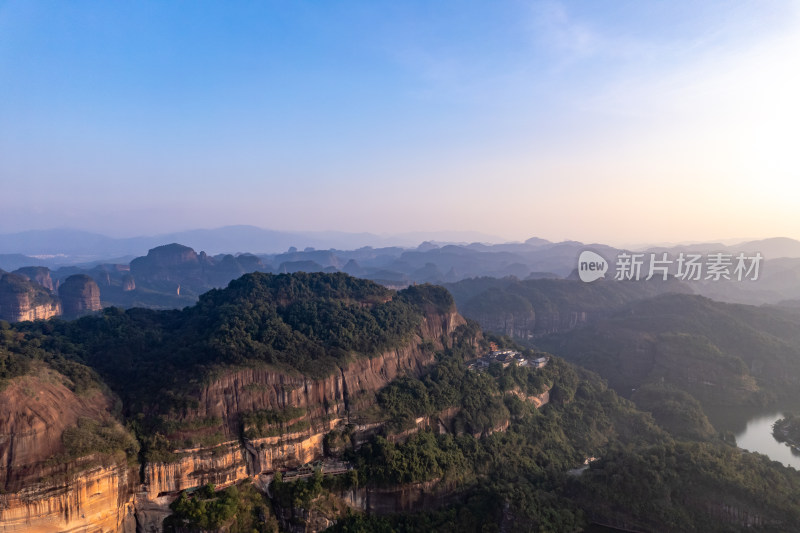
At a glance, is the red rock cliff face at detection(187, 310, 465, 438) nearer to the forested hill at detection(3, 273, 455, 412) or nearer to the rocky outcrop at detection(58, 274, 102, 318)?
the forested hill at detection(3, 273, 455, 412)

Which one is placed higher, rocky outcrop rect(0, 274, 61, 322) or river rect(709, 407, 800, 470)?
rocky outcrop rect(0, 274, 61, 322)

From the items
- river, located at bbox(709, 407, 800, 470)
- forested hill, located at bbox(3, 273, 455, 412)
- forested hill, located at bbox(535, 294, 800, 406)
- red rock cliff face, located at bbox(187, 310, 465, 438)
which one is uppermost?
forested hill, located at bbox(3, 273, 455, 412)

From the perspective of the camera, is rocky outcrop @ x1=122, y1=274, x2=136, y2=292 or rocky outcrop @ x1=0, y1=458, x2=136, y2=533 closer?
rocky outcrop @ x1=0, y1=458, x2=136, y2=533

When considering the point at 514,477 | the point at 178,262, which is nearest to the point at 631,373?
the point at 514,477

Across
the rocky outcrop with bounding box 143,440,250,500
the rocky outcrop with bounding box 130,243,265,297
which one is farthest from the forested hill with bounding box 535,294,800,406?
the rocky outcrop with bounding box 130,243,265,297

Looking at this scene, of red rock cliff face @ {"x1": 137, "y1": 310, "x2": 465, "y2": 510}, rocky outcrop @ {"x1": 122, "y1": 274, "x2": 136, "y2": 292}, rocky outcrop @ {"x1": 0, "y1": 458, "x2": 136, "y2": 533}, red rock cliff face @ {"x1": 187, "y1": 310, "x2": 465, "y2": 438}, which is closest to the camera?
rocky outcrop @ {"x1": 0, "y1": 458, "x2": 136, "y2": 533}

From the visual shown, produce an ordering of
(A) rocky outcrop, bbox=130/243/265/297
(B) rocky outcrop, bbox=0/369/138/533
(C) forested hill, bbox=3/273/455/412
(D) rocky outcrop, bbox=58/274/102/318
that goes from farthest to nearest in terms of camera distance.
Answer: (A) rocky outcrop, bbox=130/243/265/297, (D) rocky outcrop, bbox=58/274/102/318, (C) forested hill, bbox=3/273/455/412, (B) rocky outcrop, bbox=0/369/138/533

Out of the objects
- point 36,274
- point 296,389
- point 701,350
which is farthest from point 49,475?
point 36,274

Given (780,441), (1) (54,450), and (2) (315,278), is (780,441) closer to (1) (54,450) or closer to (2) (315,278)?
(2) (315,278)
